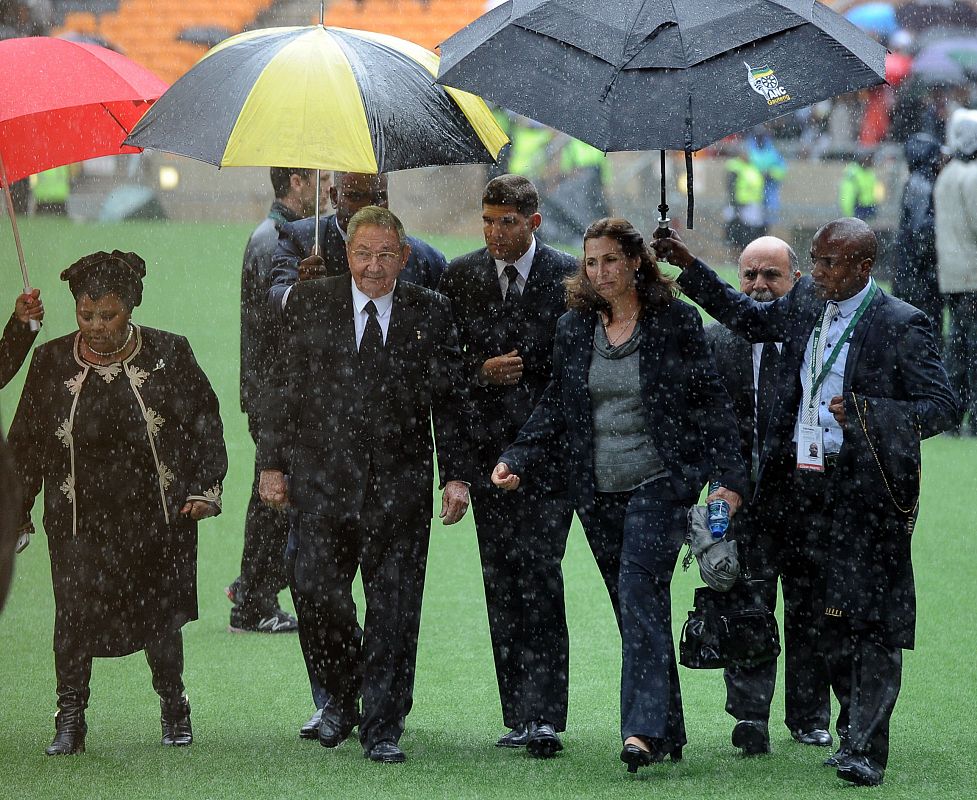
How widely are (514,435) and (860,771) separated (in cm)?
157

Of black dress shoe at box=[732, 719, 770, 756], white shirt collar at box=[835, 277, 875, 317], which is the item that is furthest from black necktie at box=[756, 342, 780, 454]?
black dress shoe at box=[732, 719, 770, 756]

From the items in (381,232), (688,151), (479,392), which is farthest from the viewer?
(479,392)

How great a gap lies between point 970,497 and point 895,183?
1034cm

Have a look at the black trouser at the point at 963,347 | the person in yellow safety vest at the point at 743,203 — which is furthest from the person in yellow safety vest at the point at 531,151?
the black trouser at the point at 963,347

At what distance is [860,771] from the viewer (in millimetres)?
4828

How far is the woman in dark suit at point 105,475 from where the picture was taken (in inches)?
209

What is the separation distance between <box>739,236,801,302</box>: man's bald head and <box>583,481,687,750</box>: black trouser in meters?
1.01

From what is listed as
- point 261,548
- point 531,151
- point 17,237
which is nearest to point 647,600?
point 17,237

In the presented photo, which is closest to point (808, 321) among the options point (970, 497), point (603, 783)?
point (603, 783)

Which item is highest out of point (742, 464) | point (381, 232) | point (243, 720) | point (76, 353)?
point (381, 232)

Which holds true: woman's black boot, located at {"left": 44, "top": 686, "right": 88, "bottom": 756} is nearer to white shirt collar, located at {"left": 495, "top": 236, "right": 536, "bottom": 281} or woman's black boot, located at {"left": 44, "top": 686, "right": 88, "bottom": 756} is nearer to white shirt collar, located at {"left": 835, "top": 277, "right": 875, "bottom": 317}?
white shirt collar, located at {"left": 495, "top": 236, "right": 536, "bottom": 281}

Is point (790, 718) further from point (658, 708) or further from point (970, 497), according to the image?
point (970, 497)

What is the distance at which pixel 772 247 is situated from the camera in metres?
5.77

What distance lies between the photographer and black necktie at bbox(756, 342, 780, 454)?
17.9 ft
